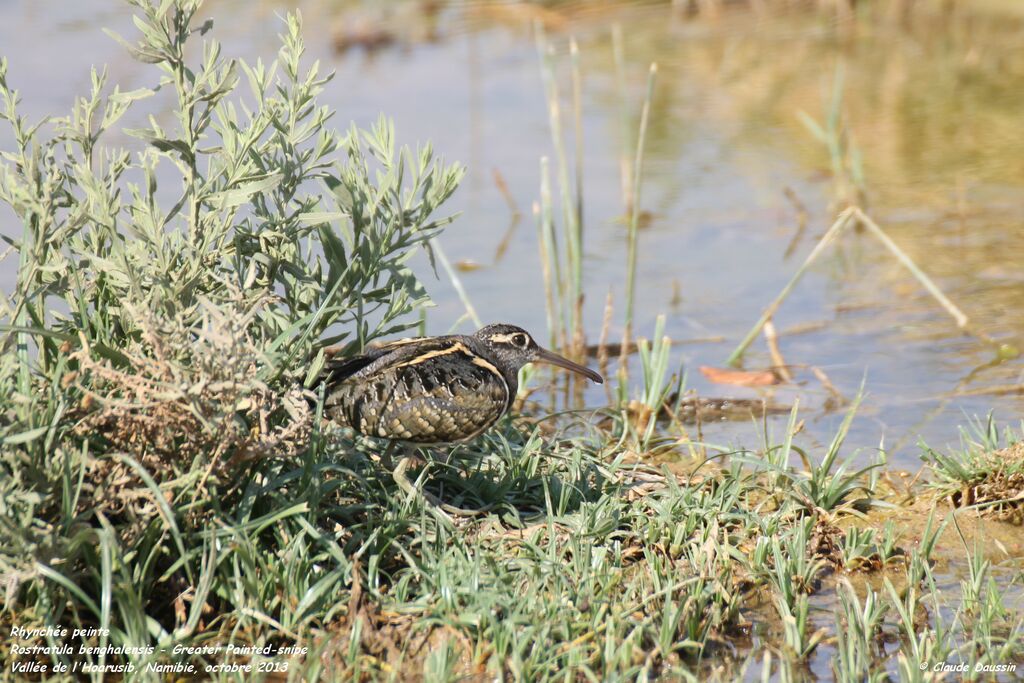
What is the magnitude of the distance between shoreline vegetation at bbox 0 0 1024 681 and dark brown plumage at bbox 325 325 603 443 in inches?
5.5

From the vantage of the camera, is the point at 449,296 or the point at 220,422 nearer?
the point at 220,422

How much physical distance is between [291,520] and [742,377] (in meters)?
3.37

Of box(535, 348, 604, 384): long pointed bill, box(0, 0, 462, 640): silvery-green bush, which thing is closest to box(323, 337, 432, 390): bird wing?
box(0, 0, 462, 640): silvery-green bush

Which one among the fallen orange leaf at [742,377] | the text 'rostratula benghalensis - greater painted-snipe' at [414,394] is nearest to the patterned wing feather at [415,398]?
the text 'rostratula benghalensis - greater painted-snipe' at [414,394]

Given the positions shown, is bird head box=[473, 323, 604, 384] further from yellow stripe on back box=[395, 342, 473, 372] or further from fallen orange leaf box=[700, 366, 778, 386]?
fallen orange leaf box=[700, 366, 778, 386]

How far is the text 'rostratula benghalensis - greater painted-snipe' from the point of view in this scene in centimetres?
482

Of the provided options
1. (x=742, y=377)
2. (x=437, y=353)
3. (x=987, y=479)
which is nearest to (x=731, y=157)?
(x=742, y=377)

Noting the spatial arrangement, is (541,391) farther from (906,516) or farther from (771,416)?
(906,516)

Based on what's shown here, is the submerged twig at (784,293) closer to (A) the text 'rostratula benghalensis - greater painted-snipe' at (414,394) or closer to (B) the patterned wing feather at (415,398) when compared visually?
(A) the text 'rostratula benghalensis - greater painted-snipe' at (414,394)

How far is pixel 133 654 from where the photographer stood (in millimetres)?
4027

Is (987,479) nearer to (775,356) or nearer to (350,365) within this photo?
(775,356)

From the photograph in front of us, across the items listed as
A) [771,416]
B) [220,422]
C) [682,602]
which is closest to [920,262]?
[771,416]

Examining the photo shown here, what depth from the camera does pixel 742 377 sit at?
23.5ft

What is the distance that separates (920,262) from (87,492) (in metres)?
5.95
